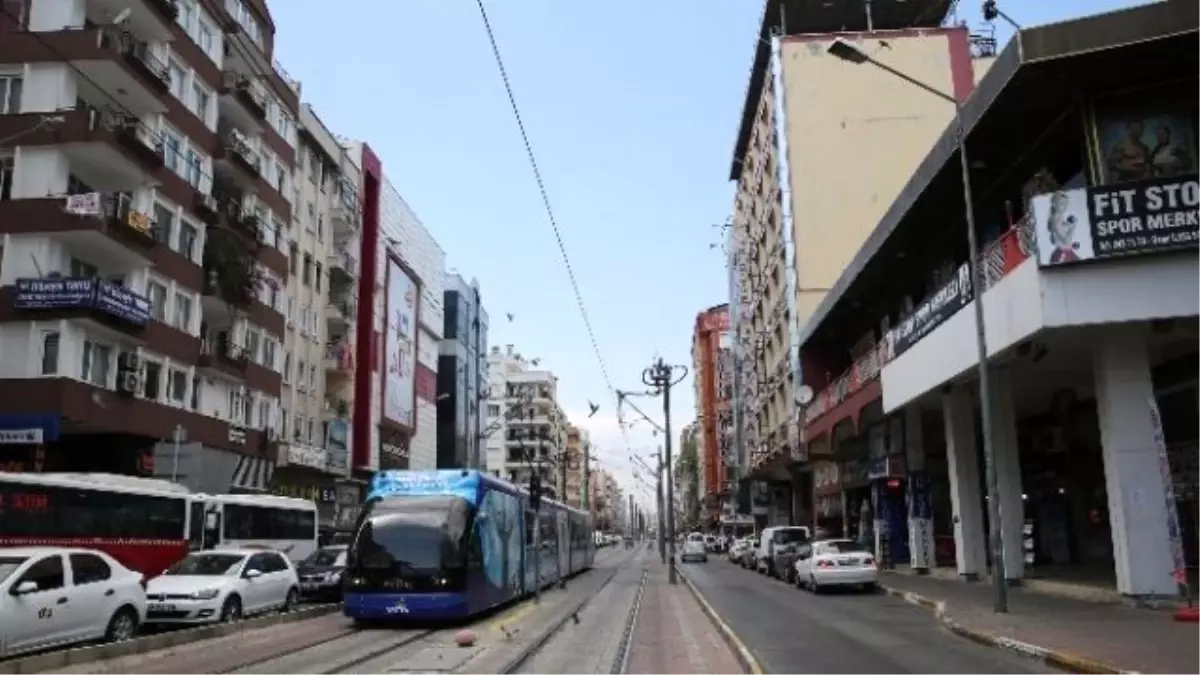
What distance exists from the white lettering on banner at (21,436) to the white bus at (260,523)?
18.6 ft

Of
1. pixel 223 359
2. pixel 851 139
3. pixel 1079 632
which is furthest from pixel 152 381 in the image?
pixel 851 139

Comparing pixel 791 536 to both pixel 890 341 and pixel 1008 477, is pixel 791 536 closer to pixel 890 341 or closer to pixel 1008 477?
pixel 890 341

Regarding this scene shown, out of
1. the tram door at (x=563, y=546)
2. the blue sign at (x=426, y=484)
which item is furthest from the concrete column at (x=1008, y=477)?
the tram door at (x=563, y=546)

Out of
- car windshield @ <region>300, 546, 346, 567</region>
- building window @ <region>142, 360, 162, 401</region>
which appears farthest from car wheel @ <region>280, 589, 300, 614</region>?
A: building window @ <region>142, 360, 162, 401</region>

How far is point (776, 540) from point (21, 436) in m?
26.3

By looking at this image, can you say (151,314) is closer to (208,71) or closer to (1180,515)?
(208,71)

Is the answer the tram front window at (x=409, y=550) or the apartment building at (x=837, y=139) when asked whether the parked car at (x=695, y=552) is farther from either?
the tram front window at (x=409, y=550)

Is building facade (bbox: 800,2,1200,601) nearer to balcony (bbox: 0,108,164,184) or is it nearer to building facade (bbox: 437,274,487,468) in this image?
balcony (bbox: 0,108,164,184)

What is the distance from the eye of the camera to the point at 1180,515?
2475cm

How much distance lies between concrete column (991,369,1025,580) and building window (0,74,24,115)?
30.0 metres

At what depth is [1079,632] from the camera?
15.1 metres

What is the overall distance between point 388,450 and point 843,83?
35526mm

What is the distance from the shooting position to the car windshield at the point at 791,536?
39.3 meters

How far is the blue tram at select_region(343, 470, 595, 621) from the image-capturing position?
2014 centimetres
